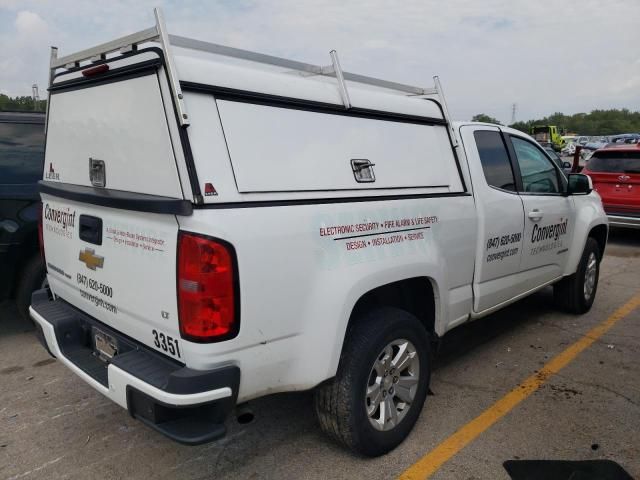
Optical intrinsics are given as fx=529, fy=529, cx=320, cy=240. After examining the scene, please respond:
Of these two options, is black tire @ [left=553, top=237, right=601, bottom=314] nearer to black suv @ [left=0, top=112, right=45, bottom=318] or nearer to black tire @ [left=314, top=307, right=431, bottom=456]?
black tire @ [left=314, top=307, right=431, bottom=456]

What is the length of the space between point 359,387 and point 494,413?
125cm

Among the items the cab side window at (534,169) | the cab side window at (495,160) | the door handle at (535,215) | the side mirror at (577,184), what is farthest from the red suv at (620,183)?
the cab side window at (495,160)

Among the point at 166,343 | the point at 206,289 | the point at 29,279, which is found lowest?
the point at 29,279

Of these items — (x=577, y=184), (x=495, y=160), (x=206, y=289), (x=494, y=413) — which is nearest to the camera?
(x=206, y=289)

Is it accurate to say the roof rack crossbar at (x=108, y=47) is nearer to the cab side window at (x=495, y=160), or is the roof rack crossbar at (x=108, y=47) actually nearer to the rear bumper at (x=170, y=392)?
the rear bumper at (x=170, y=392)

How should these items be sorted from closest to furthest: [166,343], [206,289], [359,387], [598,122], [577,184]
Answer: [206,289] → [166,343] → [359,387] → [577,184] → [598,122]

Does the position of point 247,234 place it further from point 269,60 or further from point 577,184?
point 577,184

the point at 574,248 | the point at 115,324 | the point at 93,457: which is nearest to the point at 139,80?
the point at 115,324

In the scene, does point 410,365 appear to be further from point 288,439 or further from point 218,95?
point 218,95

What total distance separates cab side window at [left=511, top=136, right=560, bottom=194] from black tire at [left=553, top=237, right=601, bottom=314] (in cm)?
94

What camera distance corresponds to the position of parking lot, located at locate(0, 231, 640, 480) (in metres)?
2.83

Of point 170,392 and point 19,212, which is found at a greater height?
point 19,212

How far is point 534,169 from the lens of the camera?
4449 millimetres

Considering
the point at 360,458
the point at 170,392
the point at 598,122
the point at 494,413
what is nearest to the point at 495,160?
the point at 494,413
